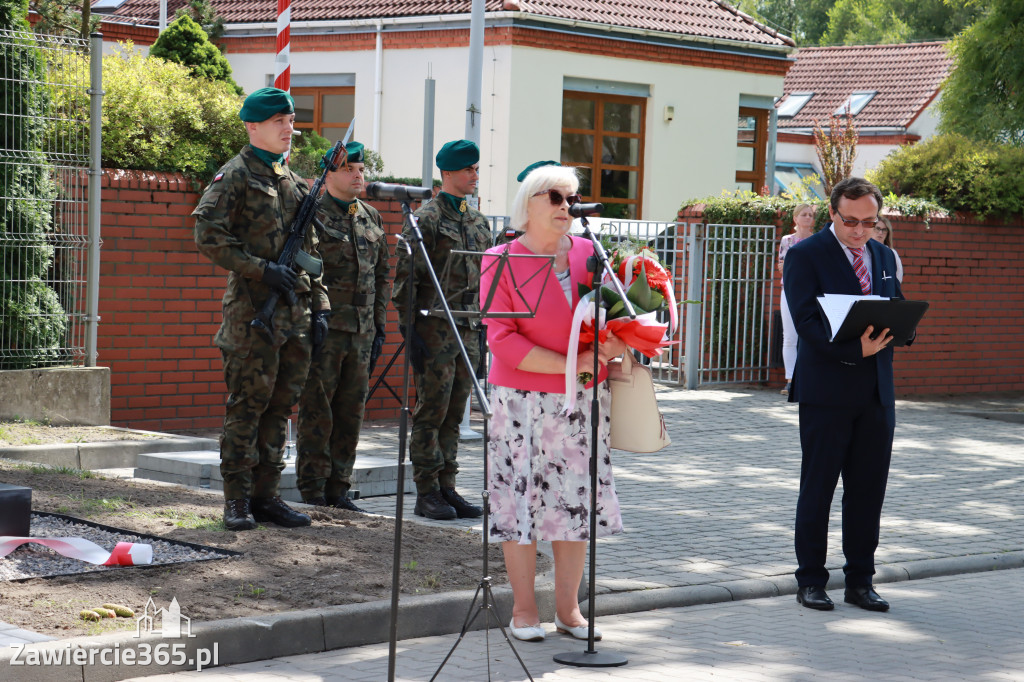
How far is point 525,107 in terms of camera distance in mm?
23484

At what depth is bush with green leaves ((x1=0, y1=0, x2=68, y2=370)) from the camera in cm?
1077

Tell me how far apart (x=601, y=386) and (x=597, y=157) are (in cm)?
1943

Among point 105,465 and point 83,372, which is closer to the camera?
point 105,465

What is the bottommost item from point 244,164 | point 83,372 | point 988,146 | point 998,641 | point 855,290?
point 998,641

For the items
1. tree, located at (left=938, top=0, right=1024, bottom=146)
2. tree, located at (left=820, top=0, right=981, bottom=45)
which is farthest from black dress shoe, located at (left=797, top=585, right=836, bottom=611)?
tree, located at (left=820, top=0, right=981, bottom=45)

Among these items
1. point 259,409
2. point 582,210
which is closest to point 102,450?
point 259,409

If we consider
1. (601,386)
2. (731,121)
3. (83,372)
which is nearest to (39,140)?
(83,372)

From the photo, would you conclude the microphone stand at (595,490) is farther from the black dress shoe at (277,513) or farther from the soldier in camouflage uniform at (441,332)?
the soldier in camouflage uniform at (441,332)

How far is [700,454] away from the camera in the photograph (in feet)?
38.7

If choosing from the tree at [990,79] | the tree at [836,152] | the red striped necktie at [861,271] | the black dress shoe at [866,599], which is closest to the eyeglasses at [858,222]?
the red striped necktie at [861,271]

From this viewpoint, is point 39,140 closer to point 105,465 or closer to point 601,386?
point 105,465

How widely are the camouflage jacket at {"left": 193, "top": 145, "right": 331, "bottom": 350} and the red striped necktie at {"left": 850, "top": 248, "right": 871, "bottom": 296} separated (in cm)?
287

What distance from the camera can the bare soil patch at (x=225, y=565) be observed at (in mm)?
5680

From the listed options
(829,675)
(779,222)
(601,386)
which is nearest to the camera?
(829,675)
